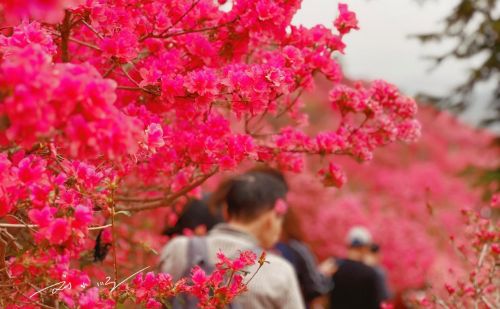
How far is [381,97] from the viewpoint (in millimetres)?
2221

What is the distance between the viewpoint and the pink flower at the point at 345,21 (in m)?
2.15

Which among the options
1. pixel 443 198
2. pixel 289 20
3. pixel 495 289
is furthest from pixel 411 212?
pixel 289 20

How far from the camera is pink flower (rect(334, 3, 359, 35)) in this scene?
215 centimetres

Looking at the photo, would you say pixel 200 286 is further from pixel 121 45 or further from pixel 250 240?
pixel 250 240

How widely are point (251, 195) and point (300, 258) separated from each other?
1920 millimetres

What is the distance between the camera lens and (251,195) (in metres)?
2.90

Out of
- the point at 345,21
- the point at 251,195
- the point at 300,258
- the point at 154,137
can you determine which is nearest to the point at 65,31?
the point at 154,137

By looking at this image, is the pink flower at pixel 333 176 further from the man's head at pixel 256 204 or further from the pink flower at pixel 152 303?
the pink flower at pixel 152 303

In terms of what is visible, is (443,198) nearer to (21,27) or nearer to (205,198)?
(205,198)

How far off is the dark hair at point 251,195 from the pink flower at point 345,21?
98 cm

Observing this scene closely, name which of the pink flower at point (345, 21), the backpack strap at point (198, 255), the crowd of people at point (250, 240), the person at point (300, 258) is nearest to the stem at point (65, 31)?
the crowd of people at point (250, 240)

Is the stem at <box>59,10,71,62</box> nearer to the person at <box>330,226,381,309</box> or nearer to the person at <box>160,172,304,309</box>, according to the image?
the person at <box>160,172,304,309</box>

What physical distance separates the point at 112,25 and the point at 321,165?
3.07 feet

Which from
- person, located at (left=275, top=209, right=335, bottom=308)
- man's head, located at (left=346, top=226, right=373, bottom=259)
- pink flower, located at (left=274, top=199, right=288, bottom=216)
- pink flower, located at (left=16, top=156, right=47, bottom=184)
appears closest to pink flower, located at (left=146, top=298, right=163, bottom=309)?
pink flower, located at (left=16, top=156, right=47, bottom=184)
